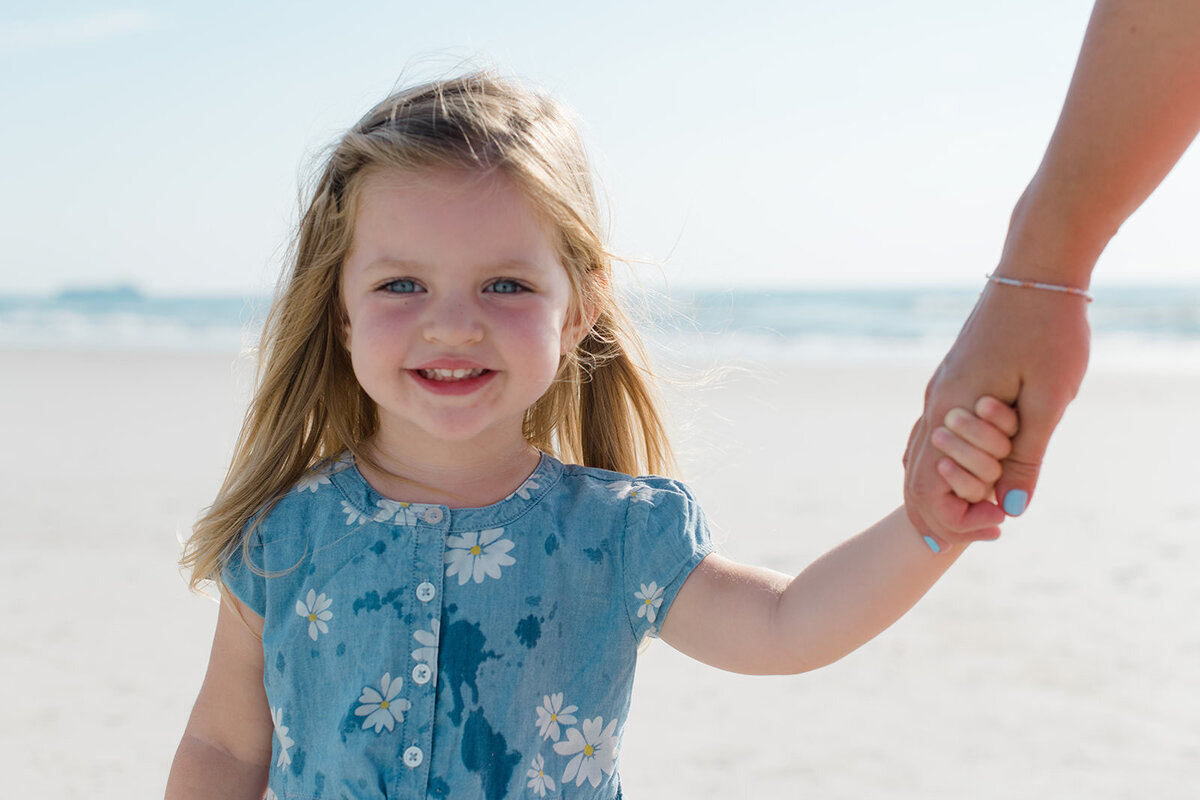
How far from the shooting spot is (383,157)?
1.98 meters

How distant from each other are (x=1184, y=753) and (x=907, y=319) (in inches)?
824

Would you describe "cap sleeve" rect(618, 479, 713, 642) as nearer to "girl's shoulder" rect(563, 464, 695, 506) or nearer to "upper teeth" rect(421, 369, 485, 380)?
"girl's shoulder" rect(563, 464, 695, 506)

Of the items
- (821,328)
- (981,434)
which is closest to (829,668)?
(981,434)

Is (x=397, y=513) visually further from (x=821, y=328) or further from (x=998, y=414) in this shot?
(x=821, y=328)

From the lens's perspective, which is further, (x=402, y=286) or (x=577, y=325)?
(x=577, y=325)

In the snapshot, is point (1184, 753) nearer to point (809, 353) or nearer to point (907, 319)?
point (809, 353)

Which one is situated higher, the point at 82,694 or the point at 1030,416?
the point at 1030,416

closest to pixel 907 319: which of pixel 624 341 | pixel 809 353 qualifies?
pixel 809 353

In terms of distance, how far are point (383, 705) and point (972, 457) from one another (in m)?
1.00

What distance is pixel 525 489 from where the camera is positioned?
2.03m

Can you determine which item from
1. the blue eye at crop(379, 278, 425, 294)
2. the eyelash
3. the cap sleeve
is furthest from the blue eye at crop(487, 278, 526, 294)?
the cap sleeve

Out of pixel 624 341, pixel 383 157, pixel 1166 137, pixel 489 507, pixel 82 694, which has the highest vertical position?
pixel 1166 137

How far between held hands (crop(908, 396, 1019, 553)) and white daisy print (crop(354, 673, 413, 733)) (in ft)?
2.98

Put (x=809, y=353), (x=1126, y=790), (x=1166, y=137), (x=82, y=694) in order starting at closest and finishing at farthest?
(x=1166, y=137), (x=1126, y=790), (x=82, y=694), (x=809, y=353)
